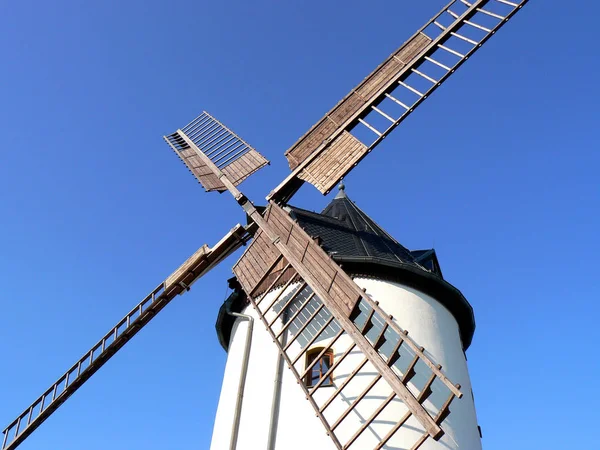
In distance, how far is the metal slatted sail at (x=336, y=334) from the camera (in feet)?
18.0

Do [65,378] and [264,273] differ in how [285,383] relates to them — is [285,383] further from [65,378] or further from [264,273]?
[65,378]

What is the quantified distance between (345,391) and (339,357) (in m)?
0.46

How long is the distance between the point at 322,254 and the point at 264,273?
1.35m

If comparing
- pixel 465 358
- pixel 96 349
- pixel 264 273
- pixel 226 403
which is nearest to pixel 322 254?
pixel 264 273

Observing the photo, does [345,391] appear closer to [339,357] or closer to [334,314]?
[339,357]

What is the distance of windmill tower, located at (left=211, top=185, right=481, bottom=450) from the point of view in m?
6.55

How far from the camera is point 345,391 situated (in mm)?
6723

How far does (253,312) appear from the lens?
27.7ft

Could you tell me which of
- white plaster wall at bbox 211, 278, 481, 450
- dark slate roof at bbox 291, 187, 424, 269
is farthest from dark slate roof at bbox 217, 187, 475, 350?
white plaster wall at bbox 211, 278, 481, 450

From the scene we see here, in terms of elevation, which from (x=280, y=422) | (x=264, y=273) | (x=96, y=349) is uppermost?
(x=264, y=273)

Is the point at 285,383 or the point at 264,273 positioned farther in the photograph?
the point at 264,273

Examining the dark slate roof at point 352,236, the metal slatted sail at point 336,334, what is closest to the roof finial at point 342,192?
the dark slate roof at point 352,236

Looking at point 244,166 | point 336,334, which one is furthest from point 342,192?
point 336,334

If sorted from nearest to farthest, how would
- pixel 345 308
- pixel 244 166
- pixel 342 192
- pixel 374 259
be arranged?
pixel 345 308 → pixel 374 259 → pixel 244 166 → pixel 342 192
